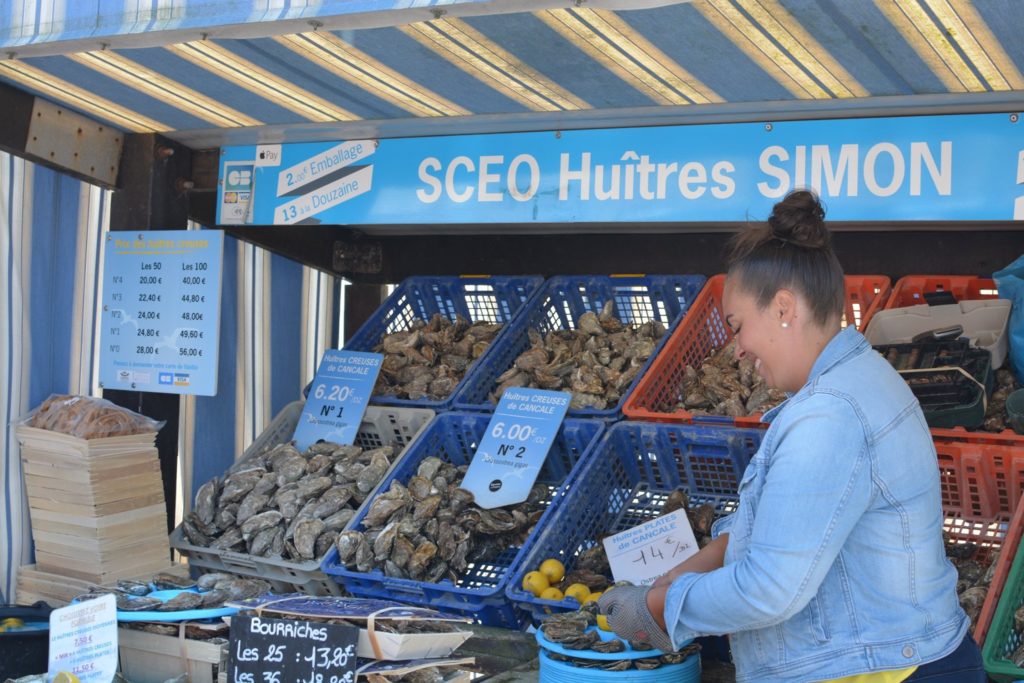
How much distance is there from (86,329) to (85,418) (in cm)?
64

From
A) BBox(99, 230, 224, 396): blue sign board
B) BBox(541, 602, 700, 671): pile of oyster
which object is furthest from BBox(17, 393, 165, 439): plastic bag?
BBox(541, 602, 700, 671): pile of oyster

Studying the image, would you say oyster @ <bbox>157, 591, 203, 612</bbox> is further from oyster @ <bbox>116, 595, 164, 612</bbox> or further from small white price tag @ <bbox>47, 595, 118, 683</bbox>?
small white price tag @ <bbox>47, 595, 118, 683</bbox>

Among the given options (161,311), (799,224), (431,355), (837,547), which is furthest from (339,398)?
(837,547)

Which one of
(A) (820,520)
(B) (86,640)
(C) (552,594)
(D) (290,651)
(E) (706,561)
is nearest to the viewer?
(A) (820,520)

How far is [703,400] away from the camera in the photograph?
175 inches

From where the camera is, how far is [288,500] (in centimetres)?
439

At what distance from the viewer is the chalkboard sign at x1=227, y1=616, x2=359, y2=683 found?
116 inches

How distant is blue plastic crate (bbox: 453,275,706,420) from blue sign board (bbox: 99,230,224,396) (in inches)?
42.7

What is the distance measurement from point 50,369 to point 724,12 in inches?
121

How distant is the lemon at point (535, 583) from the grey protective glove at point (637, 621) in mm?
1336

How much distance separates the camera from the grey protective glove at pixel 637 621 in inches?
87.3

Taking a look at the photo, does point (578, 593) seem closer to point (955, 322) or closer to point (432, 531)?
point (432, 531)

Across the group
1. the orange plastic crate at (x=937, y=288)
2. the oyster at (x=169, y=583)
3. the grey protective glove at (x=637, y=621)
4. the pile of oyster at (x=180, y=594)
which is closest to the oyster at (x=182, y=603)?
the pile of oyster at (x=180, y=594)

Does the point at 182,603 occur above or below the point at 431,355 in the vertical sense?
below
